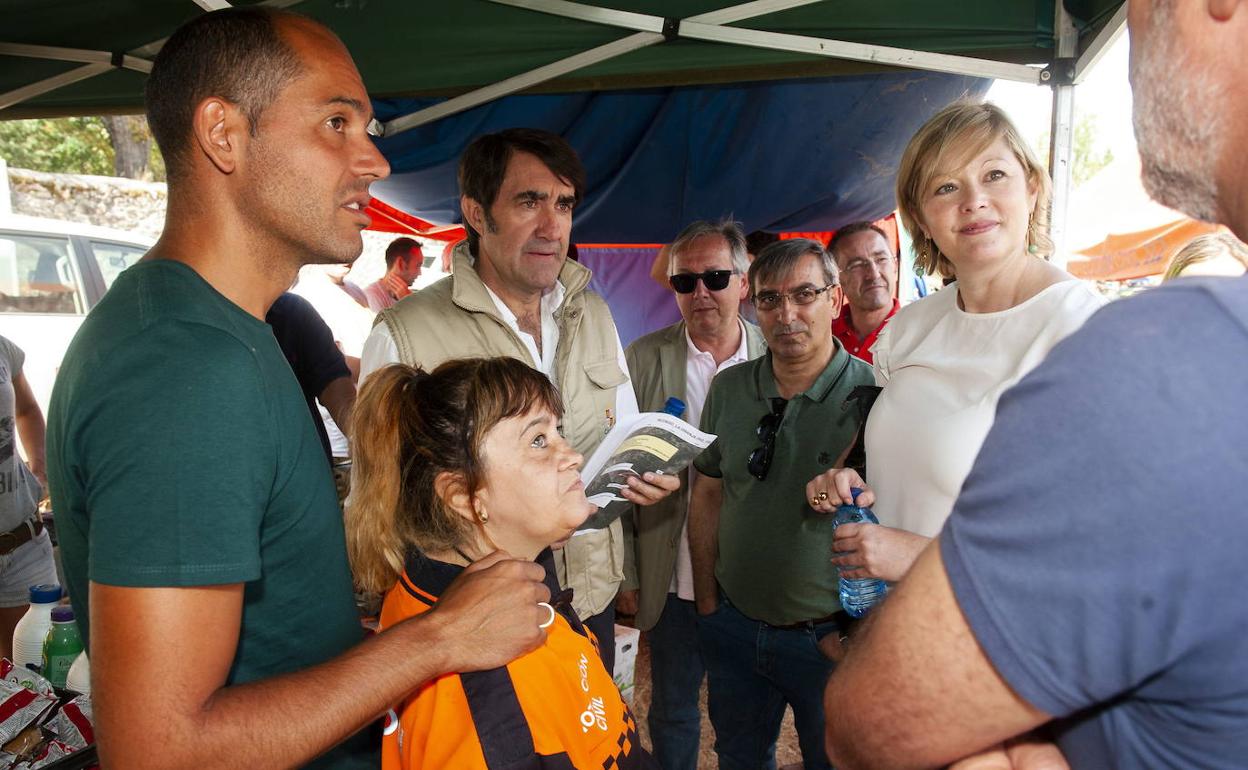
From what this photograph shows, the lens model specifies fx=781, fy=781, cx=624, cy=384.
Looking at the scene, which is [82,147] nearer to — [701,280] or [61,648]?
[701,280]

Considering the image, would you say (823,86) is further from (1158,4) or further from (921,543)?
Answer: (1158,4)

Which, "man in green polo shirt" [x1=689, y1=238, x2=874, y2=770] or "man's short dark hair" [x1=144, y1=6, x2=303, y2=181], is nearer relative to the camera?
"man's short dark hair" [x1=144, y1=6, x2=303, y2=181]

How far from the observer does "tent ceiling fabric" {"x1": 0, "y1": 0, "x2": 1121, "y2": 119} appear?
3109 mm

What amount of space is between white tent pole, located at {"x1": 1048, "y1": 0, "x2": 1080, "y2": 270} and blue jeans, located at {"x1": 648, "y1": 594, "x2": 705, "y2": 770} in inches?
81.0

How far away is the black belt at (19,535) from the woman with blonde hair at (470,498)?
2.53m

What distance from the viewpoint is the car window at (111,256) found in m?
7.05

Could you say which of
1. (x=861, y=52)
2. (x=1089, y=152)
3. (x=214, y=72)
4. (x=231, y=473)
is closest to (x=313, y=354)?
(x=214, y=72)

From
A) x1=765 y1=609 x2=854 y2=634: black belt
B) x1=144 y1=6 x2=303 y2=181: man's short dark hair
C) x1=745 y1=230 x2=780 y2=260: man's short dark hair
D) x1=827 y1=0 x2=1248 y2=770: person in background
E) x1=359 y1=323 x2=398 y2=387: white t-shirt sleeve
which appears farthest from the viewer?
x1=745 y1=230 x2=780 y2=260: man's short dark hair

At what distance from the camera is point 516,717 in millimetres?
1314

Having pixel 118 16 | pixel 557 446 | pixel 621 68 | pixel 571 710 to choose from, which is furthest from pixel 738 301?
pixel 118 16

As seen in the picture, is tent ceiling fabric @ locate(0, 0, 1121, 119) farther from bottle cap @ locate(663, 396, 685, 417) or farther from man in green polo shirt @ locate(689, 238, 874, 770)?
bottle cap @ locate(663, 396, 685, 417)

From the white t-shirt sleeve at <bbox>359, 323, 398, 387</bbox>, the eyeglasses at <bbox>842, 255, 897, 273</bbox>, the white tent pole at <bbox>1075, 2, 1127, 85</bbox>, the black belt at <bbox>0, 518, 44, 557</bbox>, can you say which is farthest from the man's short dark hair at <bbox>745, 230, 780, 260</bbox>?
the black belt at <bbox>0, 518, 44, 557</bbox>

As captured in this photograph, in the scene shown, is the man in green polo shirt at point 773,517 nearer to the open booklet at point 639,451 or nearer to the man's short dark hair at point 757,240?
the open booklet at point 639,451

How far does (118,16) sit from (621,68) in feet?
7.01
